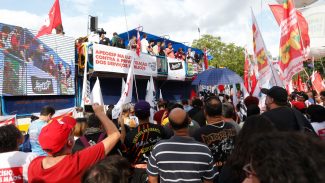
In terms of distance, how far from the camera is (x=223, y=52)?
54031 millimetres

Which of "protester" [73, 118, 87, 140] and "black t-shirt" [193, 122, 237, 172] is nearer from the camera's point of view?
"black t-shirt" [193, 122, 237, 172]

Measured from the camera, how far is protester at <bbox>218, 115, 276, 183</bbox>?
202cm

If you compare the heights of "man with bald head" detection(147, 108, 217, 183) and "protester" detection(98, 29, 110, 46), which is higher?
"protester" detection(98, 29, 110, 46)

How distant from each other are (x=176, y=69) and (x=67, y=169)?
55.6ft

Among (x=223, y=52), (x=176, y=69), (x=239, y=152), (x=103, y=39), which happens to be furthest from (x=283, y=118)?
(x=223, y=52)

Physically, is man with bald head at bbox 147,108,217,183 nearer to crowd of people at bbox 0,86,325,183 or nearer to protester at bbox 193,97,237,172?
crowd of people at bbox 0,86,325,183

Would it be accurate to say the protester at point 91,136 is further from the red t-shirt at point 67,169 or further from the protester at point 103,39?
the protester at point 103,39

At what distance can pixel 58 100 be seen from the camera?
12.6m

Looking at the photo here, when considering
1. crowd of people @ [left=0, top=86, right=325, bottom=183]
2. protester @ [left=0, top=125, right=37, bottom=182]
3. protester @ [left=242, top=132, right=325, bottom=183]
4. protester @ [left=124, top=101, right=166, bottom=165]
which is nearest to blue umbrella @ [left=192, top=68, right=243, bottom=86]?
crowd of people @ [left=0, top=86, right=325, bottom=183]

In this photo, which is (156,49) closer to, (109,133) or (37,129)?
(37,129)

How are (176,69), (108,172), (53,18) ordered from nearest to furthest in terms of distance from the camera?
(108,172)
(53,18)
(176,69)

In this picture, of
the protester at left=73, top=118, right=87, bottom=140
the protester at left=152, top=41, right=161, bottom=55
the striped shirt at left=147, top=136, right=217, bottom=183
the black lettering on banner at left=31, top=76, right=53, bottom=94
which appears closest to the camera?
the striped shirt at left=147, top=136, right=217, bottom=183

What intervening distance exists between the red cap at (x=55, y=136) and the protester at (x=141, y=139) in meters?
1.51

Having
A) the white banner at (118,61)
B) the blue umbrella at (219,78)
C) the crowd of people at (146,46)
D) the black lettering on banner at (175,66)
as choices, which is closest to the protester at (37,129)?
the blue umbrella at (219,78)
